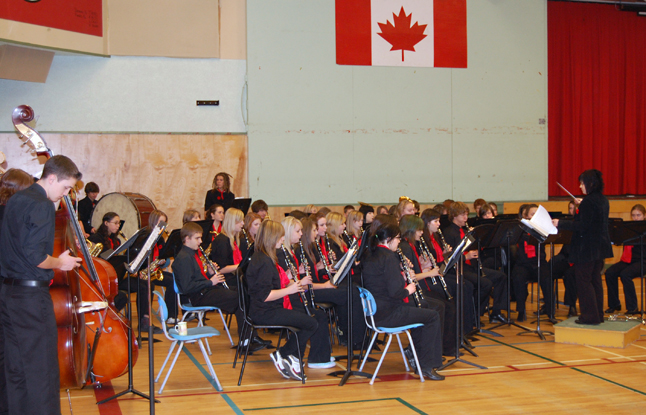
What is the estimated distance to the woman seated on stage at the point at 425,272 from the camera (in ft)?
17.8

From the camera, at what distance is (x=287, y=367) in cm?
500

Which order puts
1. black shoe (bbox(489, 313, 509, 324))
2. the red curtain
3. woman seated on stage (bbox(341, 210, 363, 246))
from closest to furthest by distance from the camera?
woman seated on stage (bbox(341, 210, 363, 246))
black shoe (bbox(489, 313, 509, 324))
the red curtain

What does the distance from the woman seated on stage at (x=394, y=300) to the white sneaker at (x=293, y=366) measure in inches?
31.2

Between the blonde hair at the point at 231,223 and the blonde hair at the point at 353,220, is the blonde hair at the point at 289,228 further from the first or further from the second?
the blonde hair at the point at 353,220

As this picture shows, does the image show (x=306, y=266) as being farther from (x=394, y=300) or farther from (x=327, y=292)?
(x=394, y=300)

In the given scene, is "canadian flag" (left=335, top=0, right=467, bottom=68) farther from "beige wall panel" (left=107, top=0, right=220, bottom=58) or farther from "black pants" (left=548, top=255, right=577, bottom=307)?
"black pants" (left=548, top=255, right=577, bottom=307)

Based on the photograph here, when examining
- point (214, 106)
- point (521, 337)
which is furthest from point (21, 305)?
point (214, 106)

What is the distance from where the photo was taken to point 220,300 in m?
5.79

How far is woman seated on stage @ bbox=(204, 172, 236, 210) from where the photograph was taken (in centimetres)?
951

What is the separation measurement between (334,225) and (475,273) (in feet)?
5.67

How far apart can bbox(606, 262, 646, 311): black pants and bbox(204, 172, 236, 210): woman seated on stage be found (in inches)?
224

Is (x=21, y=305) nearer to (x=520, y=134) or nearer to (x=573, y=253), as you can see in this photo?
(x=573, y=253)

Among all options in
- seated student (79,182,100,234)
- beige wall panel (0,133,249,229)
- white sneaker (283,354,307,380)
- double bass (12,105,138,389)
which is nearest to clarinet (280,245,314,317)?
white sneaker (283,354,307,380)

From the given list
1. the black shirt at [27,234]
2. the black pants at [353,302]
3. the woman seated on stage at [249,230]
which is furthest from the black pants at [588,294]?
the black shirt at [27,234]
